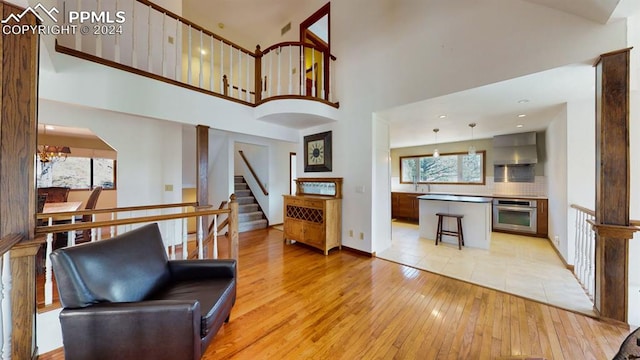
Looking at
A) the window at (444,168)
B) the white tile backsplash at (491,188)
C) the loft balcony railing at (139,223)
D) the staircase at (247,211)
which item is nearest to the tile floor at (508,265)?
the white tile backsplash at (491,188)

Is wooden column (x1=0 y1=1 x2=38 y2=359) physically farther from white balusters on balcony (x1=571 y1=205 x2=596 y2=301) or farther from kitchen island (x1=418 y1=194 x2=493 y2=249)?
kitchen island (x1=418 y1=194 x2=493 y2=249)

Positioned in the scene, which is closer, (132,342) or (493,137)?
(132,342)

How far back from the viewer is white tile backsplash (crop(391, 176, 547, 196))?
16.4ft

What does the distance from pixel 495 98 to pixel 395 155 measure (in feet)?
14.7

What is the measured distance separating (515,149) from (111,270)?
23.1 feet

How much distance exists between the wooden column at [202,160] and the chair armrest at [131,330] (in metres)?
2.25

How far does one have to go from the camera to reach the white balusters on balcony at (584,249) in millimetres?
2426

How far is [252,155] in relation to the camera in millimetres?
6719

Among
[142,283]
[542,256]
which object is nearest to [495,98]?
[542,256]

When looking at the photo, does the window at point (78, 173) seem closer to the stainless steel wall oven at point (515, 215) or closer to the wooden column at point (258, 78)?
the wooden column at point (258, 78)

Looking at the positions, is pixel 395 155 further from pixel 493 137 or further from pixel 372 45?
pixel 372 45

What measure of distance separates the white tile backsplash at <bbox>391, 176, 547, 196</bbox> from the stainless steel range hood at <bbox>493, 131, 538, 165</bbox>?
1.89ft

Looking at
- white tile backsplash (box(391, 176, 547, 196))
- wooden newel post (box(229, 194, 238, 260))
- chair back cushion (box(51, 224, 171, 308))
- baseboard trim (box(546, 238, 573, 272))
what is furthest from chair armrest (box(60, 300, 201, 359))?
white tile backsplash (box(391, 176, 547, 196))

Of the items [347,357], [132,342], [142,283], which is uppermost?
[142,283]
